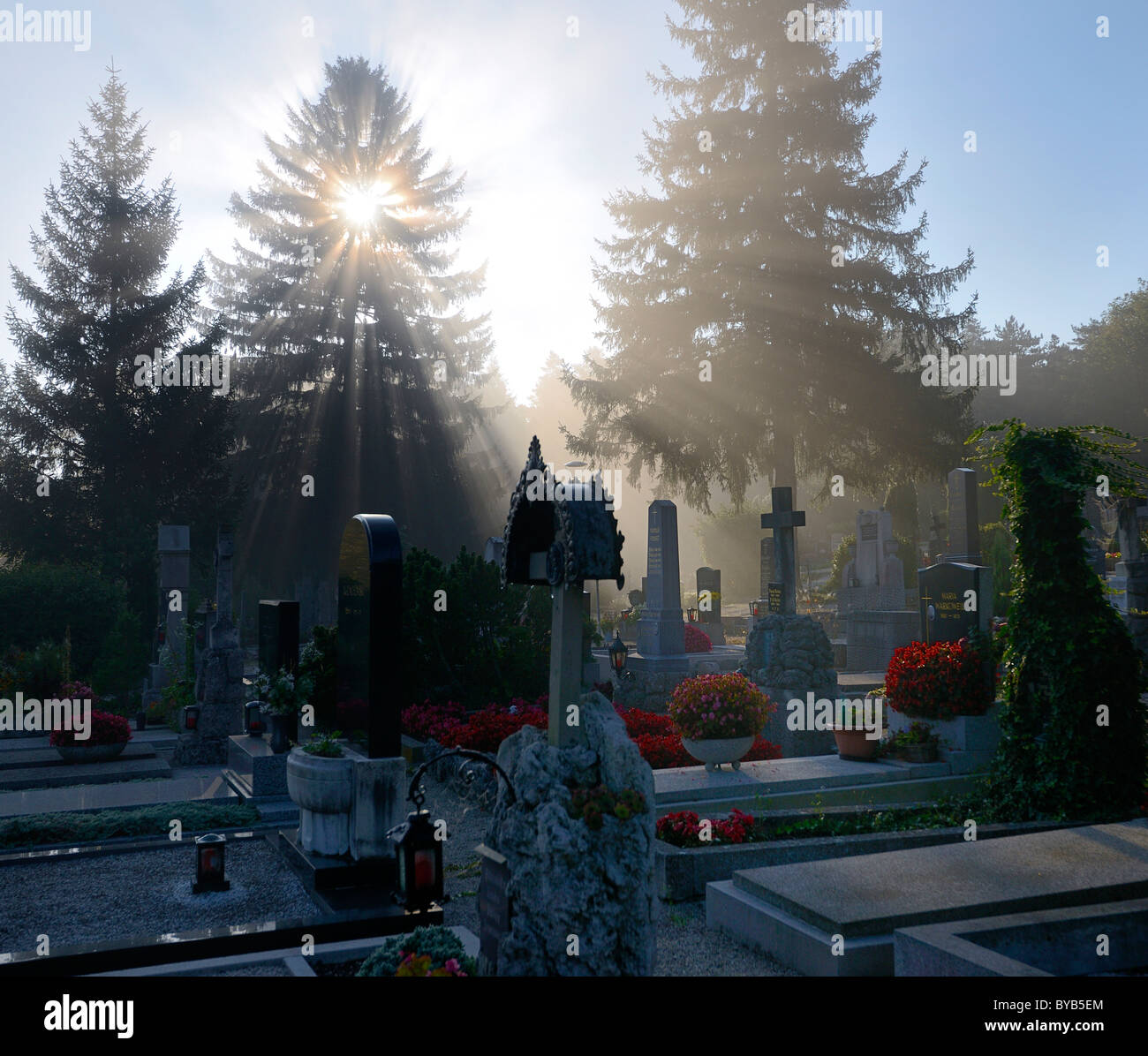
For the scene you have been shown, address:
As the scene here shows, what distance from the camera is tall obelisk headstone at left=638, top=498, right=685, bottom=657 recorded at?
57.6 ft

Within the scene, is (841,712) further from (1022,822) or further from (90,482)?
(90,482)

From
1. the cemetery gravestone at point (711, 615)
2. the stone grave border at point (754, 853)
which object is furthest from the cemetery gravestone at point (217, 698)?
the cemetery gravestone at point (711, 615)

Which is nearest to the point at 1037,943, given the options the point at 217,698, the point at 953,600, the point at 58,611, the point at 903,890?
the point at 903,890

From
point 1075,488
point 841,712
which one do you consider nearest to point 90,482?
point 841,712

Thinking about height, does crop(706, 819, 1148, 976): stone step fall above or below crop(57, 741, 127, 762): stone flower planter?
above

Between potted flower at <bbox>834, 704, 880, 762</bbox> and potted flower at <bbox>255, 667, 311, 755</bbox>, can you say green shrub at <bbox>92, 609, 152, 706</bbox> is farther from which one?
potted flower at <bbox>834, 704, 880, 762</bbox>

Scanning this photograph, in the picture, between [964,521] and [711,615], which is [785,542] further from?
[711,615]

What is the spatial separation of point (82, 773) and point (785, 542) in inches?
424

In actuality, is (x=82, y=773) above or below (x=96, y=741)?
below

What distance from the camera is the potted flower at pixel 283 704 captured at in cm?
889

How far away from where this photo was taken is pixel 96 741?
11.3 m

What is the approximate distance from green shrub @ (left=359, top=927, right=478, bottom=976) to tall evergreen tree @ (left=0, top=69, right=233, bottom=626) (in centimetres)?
2310

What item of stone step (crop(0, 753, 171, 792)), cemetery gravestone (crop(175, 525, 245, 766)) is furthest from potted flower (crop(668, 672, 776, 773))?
cemetery gravestone (crop(175, 525, 245, 766))
